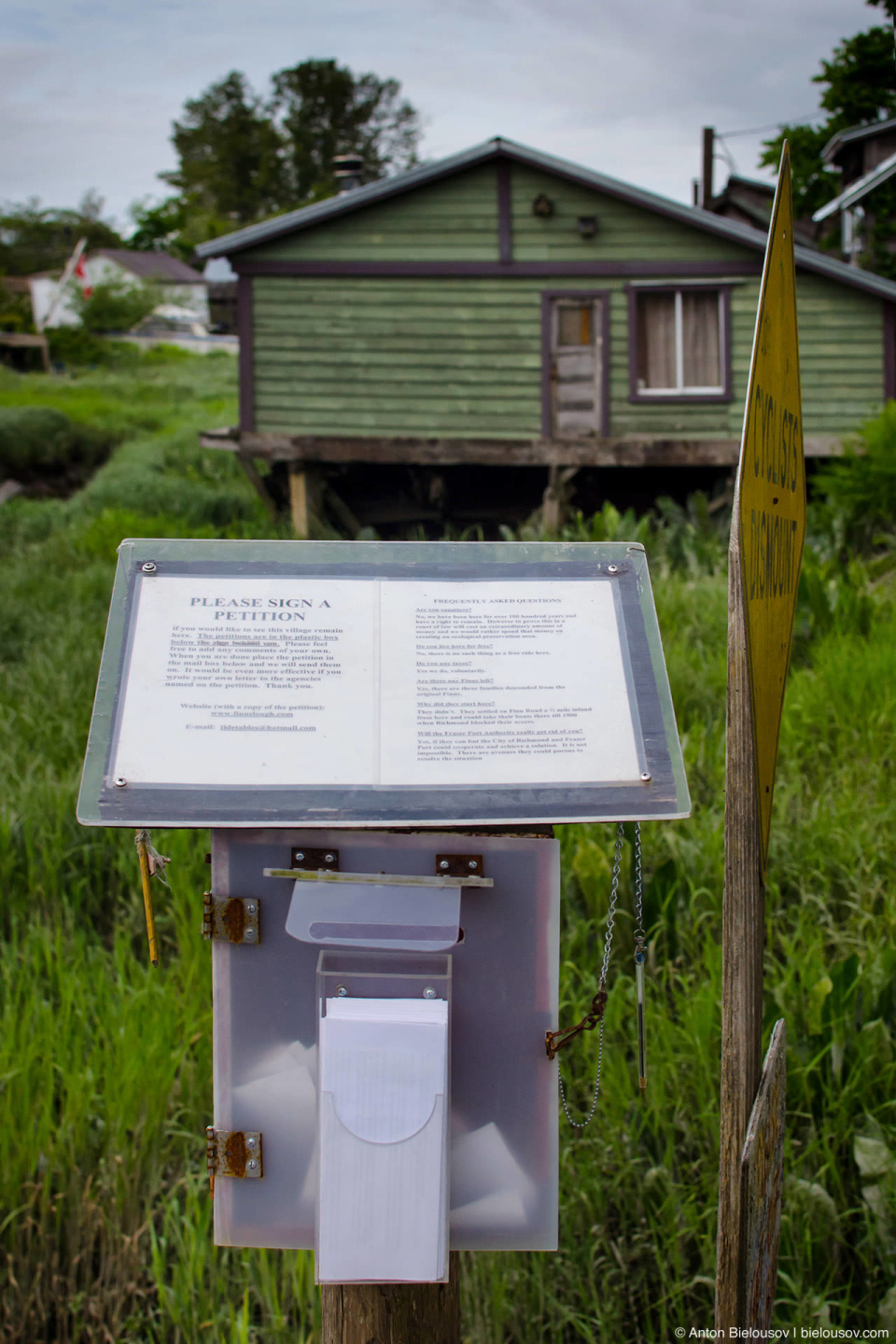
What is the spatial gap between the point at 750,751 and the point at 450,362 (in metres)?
12.0

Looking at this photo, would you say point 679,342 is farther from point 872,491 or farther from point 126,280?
point 126,280

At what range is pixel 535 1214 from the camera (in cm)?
158

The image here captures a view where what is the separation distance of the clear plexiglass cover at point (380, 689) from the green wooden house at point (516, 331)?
442 inches

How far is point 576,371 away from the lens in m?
12.6

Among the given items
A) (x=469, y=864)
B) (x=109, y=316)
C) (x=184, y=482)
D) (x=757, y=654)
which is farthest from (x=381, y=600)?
(x=109, y=316)

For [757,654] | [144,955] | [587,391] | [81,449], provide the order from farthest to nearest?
[81,449], [587,391], [144,955], [757,654]

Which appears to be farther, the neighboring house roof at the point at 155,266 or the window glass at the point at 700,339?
the neighboring house roof at the point at 155,266

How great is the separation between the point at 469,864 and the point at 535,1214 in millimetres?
524

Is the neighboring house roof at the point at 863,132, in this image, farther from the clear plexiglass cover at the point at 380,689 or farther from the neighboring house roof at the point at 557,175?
the clear plexiglass cover at the point at 380,689

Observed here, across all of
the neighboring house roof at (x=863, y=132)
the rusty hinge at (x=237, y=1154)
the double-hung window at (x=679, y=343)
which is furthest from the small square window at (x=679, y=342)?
the neighboring house roof at (x=863, y=132)

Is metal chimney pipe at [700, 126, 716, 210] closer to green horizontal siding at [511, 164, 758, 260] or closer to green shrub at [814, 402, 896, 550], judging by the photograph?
green horizontal siding at [511, 164, 758, 260]

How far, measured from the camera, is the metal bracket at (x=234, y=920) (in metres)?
1.59

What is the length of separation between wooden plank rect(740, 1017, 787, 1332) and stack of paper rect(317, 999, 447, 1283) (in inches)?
16.4

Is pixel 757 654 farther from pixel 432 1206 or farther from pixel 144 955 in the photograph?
pixel 144 955
